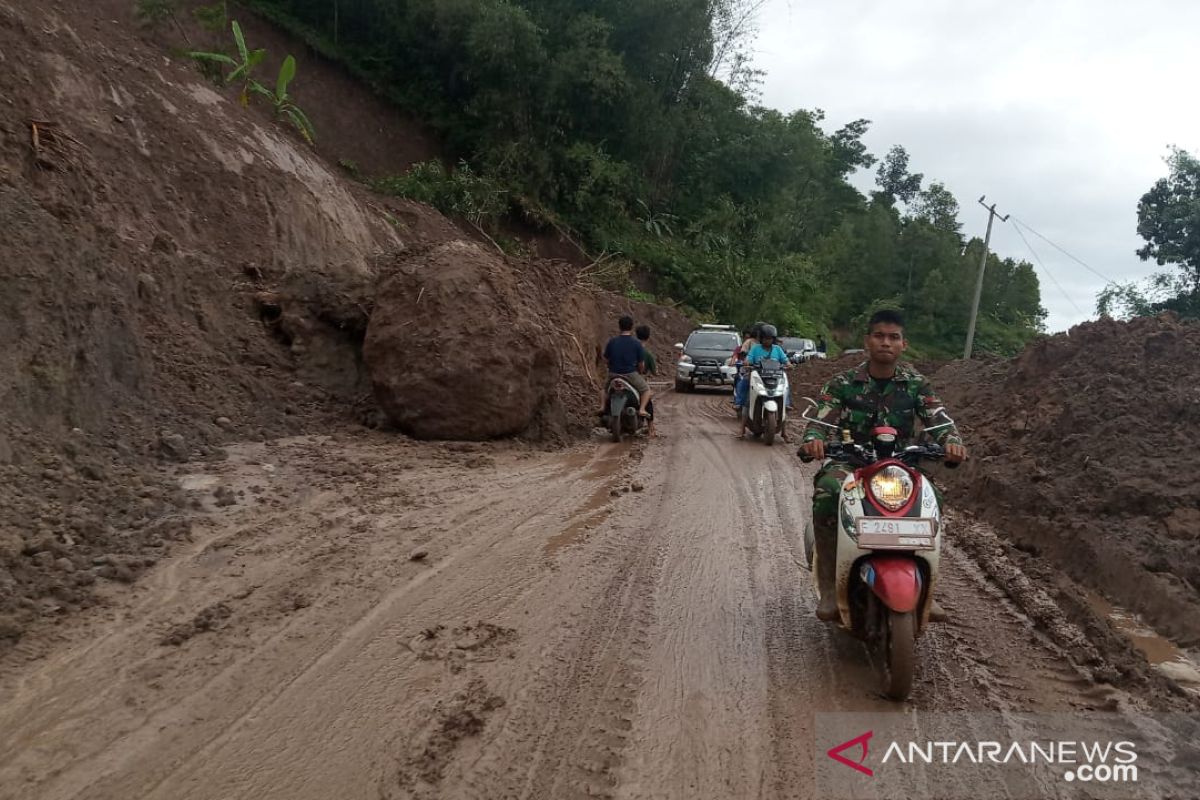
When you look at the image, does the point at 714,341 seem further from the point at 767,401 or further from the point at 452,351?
the point at 452,351

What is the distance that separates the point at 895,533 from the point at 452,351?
660 centimetres

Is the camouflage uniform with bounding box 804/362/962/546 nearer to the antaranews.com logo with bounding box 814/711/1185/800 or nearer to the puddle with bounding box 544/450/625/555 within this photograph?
the antaranews.com logo with bounding box 814/711/1185/800

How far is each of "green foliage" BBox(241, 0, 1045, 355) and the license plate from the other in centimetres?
1964

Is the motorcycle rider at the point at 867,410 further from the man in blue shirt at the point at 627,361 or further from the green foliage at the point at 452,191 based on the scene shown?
the green foliage at the point at 452,191

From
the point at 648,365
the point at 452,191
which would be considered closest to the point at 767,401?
the point at 648,365

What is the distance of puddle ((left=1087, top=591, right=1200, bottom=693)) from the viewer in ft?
14.8

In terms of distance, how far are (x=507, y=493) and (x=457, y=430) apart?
220 cm

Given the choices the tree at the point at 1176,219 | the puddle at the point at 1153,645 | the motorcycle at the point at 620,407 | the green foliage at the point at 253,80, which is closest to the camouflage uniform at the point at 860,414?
the puddle at the point at 1153,645

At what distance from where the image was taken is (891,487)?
4.27m

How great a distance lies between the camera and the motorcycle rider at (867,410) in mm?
4734

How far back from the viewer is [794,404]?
20156mm

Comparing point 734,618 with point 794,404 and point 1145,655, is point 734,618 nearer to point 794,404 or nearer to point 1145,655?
point 1145,655

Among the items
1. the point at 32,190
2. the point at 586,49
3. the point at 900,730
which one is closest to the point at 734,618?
the point at 900,730

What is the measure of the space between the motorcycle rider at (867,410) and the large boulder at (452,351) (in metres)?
5.67
